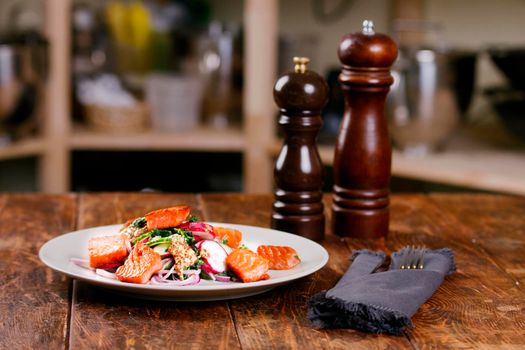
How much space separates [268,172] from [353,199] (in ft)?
4.59

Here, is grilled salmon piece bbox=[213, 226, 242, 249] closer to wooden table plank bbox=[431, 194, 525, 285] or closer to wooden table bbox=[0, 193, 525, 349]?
wooden table bbox=[0, 193, 525, 349]

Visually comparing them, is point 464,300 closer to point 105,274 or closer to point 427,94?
point 105,274

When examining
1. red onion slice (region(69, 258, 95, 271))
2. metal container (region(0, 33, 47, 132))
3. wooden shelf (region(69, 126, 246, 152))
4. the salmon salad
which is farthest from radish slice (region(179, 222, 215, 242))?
wooden shelf (region(69, 126, 246, 152))

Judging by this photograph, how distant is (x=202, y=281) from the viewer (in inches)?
37.2

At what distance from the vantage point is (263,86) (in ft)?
8.47

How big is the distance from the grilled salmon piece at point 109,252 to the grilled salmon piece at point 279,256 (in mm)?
151

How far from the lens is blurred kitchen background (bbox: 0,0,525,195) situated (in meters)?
2.35

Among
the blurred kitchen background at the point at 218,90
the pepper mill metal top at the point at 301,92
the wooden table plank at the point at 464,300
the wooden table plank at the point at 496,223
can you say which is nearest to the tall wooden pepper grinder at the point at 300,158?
the pepper mill metal top at the point at 301,92

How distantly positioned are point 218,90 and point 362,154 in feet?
5.11

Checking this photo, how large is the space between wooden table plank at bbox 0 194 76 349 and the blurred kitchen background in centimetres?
101

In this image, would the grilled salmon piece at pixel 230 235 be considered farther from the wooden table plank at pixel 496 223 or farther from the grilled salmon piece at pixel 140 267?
the wooden table plank at pixel 496 223

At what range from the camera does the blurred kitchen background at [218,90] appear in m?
2.35

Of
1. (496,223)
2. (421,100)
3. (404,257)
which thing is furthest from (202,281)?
(421,100)

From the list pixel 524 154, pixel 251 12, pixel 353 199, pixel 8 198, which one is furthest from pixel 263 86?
pixel 353 199
